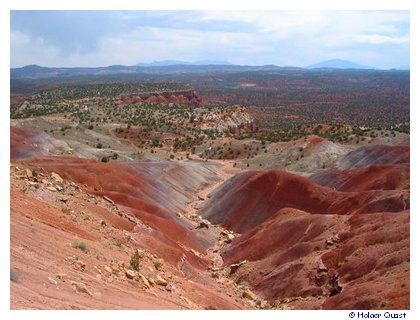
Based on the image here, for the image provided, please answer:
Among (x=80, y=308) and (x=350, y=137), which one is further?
(x=350, y=137)

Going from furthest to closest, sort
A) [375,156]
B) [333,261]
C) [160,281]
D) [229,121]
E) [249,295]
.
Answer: [229,121]
[375,156]
[249,295]
[333,261]
[160,281]

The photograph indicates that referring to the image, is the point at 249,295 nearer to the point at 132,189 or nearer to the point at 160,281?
the point at 160,281

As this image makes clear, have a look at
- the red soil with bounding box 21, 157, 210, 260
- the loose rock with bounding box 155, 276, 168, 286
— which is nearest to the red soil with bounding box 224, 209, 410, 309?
the red soil with bounding box 21, 157, 210, 260

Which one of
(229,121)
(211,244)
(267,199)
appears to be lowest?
(211,244)

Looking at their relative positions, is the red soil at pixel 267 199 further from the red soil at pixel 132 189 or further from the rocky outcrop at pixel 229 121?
the rocky outcrop at pixel 229 121

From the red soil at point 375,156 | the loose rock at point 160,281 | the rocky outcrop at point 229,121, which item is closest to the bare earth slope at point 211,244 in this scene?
the loose rock at point 160,281

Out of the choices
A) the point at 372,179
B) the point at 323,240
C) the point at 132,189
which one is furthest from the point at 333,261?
the point at 132,189

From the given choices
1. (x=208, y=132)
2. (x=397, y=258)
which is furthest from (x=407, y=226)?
(x=208, y=132)

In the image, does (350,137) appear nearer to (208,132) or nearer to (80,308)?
(208,132)

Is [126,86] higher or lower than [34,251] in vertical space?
higher

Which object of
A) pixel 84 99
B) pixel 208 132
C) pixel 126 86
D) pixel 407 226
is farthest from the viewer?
pixel 126 86

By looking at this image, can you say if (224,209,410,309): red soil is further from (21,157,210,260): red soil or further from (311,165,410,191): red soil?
(311,165,410,191): red soil
